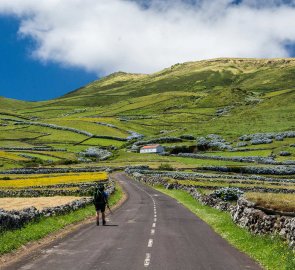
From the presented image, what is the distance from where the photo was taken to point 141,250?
66.7 ft

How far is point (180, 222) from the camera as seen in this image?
32188mm

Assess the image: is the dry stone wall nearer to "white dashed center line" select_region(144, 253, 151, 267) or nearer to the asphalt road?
the asphalt road

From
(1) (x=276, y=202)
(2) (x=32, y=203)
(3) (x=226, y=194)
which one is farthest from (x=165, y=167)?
(1) (x=276, y=202)

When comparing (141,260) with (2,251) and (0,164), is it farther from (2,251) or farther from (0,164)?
(0,164)

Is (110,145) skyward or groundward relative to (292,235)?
skyward

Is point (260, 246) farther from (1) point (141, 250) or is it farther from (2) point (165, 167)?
(2) point (165, 167)

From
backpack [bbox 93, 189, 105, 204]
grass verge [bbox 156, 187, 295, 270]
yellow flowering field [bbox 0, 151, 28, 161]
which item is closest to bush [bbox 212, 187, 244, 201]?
grass verge [bbox 156, 187, 295, 270]

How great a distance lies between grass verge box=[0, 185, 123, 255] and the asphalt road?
4.97 feet

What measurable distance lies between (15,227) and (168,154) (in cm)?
14298

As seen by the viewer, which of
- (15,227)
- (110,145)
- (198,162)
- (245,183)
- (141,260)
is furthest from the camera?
(110,145)

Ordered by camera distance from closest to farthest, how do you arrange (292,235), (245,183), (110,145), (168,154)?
(292,235) → (245,183) → (168,154) → (110,145)

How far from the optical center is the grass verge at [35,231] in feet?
69.0

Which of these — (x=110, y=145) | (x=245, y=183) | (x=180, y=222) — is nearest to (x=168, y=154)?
(x=110, y=145)

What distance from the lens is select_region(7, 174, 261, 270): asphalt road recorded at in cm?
1720
